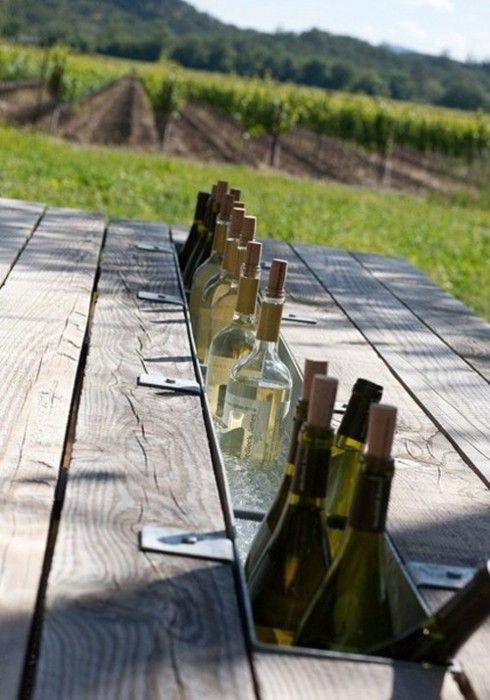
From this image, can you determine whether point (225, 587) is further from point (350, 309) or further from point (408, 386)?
point (350, 309)

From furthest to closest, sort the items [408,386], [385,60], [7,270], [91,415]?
1. [385,60]
2. [7,270]
3. [408,386]
4. [91,415]

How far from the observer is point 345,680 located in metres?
1.12

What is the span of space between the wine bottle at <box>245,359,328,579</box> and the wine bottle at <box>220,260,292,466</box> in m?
0.46

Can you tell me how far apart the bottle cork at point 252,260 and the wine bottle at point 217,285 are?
1.19 ft

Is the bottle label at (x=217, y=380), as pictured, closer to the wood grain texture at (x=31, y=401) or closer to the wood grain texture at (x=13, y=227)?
the wood grain texture at (x=31, y=401)

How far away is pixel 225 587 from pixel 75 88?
3124 centimetres

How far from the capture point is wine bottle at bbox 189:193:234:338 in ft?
8.63

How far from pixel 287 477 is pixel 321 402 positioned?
0.22 metres

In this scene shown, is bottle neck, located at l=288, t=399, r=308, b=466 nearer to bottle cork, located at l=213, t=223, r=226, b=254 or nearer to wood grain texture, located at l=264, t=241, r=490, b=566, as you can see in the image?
wood grain texture, located at l=264, t=241, r=490, b=566

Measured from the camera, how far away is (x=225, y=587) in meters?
1.28

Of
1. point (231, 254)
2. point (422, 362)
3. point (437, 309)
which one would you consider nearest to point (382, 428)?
point (231, 254)

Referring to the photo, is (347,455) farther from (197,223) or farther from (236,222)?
(197,223)

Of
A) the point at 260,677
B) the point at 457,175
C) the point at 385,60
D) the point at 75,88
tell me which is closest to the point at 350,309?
the point at 260,677

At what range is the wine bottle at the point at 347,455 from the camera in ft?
5.05
